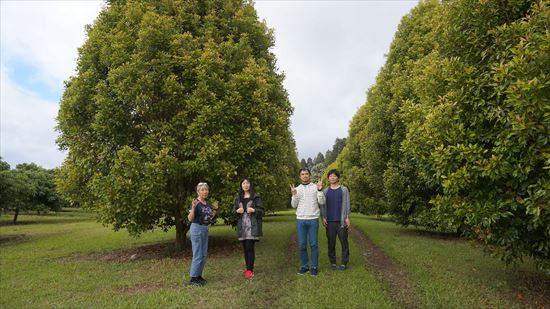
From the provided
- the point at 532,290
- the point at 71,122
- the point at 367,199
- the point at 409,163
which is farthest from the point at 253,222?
the point at 367,199

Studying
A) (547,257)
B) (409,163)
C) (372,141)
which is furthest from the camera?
(372,141)

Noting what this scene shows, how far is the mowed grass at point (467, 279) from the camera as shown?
7.51 metres

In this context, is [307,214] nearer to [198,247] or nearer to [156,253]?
[198,247]

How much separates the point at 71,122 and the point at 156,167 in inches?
153

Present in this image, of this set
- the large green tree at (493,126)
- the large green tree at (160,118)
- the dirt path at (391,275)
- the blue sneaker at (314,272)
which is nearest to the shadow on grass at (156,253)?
the large green tree at (160,118)

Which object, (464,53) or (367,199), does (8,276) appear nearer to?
(464,53)

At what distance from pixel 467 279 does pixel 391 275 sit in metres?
1.82

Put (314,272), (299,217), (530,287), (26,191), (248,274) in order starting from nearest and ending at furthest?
1. (530,287)
2. (248,274)
3. (314,272)
4. (299,217)
5. (26,191)

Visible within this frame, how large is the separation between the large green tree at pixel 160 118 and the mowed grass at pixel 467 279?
5.53 m

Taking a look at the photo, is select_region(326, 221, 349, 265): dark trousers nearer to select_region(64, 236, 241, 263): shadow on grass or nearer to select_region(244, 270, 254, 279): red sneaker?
select_region(244, 270, 254, 279): red sneaker

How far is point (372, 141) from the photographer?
1953 cm

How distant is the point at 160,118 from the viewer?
1216 centimetres

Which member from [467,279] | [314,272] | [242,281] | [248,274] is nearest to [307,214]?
[314,272]

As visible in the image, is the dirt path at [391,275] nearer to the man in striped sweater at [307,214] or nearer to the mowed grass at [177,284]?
the mowed grass at [177,284]
